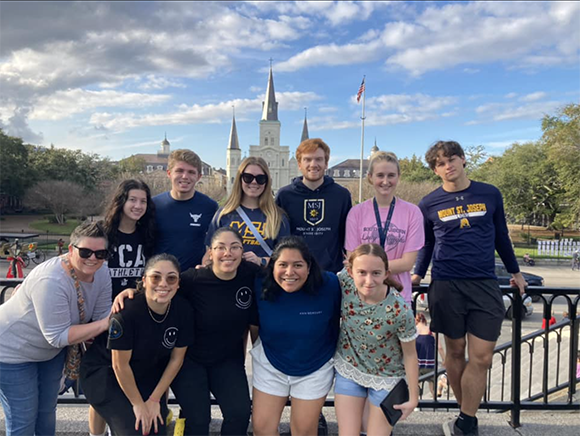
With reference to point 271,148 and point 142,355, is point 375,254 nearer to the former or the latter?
point 142,355

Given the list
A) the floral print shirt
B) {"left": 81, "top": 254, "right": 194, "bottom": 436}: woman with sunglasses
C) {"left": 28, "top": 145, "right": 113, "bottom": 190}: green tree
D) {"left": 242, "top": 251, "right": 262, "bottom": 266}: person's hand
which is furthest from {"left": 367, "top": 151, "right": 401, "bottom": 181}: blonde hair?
{"left": 28, "top": 145, "right": 113, "bottom": 190}: green tree

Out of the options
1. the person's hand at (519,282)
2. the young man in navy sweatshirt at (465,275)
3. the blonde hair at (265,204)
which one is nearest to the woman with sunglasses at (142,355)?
the blonde hair at (265,204)

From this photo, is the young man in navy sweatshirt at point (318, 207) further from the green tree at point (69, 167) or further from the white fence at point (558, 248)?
the green tree at point (69, 167)

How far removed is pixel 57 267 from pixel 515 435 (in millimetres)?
3960

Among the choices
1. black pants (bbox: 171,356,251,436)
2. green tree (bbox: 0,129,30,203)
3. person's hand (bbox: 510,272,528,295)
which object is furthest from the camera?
green tree (bbox: 0,129,30,203)

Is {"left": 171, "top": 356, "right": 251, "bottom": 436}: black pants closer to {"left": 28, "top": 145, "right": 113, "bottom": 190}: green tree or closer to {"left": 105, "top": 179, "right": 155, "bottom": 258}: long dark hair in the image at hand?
{"left": 105, "top": 179, "right": 155, "bottom": 258}: long dark hair

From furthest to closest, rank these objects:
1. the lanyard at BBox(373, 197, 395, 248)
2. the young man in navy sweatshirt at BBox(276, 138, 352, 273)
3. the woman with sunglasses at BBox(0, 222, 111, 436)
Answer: the young man in navy sweatshirt at BBox(276, 138, 352, 273), the lanyard at BBox(373, 197, 395, 248), the woman with sunglasses at BBox(0, 222, 111, 436)

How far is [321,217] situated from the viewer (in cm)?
374

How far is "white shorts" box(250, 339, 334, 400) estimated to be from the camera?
309 cm

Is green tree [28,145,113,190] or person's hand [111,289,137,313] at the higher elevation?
green tree [28,145,113,190]

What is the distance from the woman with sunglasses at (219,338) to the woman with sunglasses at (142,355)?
0.41 feet

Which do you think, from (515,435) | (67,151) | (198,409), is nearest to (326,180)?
(198,409)

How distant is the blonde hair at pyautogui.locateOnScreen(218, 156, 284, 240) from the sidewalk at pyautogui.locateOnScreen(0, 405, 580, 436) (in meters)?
1.76

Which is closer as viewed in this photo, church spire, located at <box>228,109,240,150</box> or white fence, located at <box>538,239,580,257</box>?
white fence, located at <box>538,239,580,257</box>
